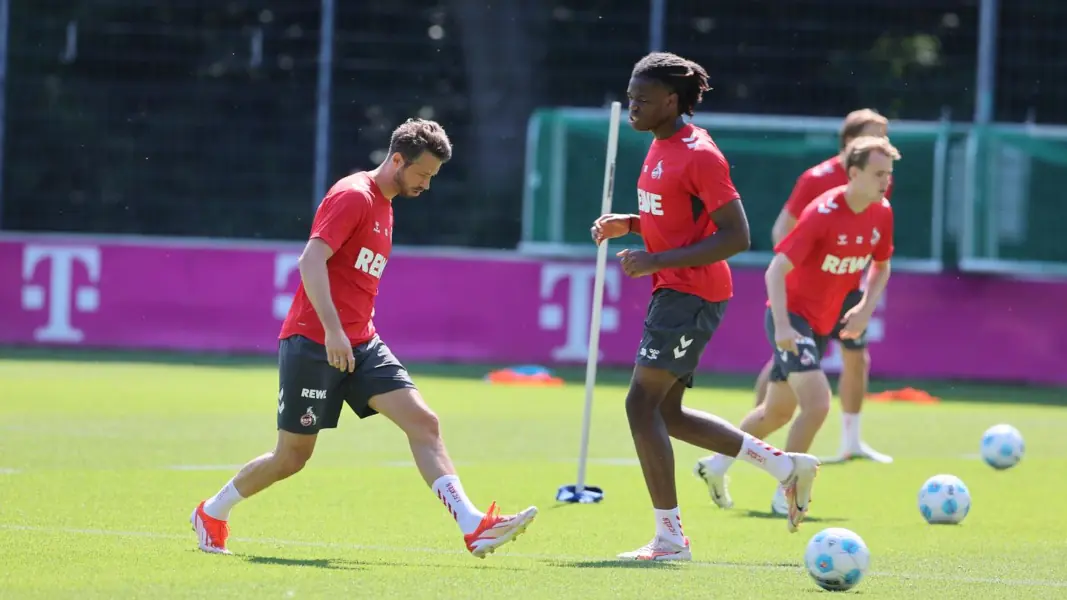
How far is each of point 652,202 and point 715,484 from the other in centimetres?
229

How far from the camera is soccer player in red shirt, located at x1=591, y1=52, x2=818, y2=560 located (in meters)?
8.36

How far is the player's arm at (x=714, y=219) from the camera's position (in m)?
8.31

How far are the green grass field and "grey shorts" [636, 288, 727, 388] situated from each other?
89 cm

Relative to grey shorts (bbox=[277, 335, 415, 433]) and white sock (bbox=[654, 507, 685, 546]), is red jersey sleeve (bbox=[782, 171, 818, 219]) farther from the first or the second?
grey shorts (bbox=[277, 335, 415, 433])

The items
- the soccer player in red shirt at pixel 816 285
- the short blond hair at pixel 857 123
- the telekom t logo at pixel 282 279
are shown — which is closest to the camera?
the soccer player in red shirt at pixel 816 285

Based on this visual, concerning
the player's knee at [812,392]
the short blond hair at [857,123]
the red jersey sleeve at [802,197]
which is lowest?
the player's knee at [812,392]

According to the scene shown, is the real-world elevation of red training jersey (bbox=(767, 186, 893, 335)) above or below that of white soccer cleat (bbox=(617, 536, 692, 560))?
above

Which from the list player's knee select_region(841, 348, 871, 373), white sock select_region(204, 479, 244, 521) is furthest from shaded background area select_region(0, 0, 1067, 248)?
white sock select_region(204, 479, 244, 521)

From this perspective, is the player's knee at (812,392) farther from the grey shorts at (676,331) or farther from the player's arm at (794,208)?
the player's arm at (794,208)

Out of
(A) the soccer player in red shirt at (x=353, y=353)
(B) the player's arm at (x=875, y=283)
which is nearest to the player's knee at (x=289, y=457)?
(A) the soccer player in red shirt at (x=353, y=353)

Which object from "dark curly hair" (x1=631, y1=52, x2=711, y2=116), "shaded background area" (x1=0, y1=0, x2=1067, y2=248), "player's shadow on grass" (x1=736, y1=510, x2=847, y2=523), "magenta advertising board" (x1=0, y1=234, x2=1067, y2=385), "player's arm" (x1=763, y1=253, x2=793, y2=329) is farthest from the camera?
"shaded background area" (x1=0, y1=0, x2=1067, y2=248)

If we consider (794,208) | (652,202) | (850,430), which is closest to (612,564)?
(652,202)

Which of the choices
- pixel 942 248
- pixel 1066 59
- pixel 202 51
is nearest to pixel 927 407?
pixel 942 248

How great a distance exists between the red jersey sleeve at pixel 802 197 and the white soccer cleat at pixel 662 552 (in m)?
4.35
